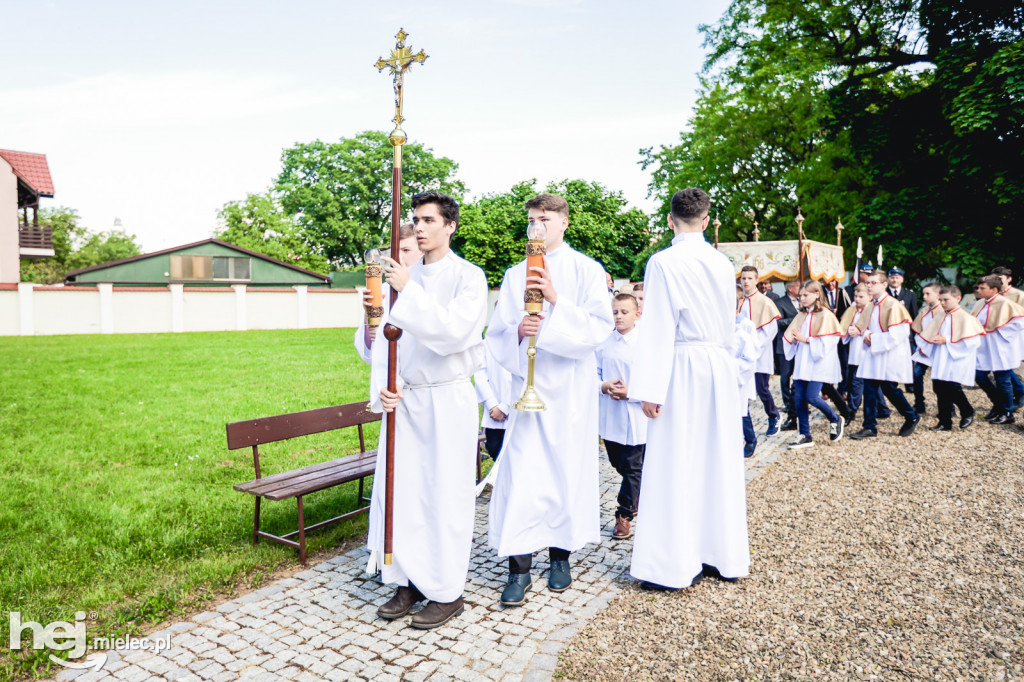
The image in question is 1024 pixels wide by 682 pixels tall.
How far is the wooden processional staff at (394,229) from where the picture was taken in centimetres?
371

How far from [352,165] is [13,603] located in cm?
4933

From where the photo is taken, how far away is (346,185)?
51062 millimetres

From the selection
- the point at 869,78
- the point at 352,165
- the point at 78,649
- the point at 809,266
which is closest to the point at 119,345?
the point at 809,266

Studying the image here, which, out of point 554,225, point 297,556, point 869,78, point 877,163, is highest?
point 869,78

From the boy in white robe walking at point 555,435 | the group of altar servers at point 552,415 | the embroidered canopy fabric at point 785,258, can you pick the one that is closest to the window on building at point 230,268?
the embroidered canopy fabric at point 785,258

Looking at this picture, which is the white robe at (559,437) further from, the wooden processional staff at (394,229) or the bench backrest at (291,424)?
the bench backrest at (291,424)

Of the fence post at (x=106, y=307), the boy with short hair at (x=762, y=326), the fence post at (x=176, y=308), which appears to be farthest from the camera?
the fence post at (x=176, y=308)

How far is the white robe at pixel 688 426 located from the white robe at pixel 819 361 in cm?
452

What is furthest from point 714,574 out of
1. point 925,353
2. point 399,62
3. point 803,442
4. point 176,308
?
point 176,308

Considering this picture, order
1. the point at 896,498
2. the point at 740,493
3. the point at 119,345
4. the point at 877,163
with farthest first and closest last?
the point at 119,345 → the point at 877,163 → the point at 896,498 → the point at 740,493

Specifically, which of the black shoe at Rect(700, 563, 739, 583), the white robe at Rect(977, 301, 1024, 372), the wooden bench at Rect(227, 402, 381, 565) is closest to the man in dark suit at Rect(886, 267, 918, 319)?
the white robe at Rect(977, 301, 1024, 372)

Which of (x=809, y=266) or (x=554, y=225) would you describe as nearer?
(x=554, y=225)

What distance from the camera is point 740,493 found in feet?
14.9

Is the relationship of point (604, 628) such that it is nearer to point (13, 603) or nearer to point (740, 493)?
point (740, 493)
